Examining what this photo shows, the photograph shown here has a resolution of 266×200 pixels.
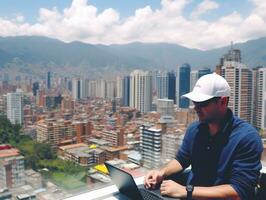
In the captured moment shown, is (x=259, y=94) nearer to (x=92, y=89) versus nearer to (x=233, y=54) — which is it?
(x=233, y=54)

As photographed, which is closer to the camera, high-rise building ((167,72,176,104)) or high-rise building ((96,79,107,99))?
high-rise building ((167,72,176,104))

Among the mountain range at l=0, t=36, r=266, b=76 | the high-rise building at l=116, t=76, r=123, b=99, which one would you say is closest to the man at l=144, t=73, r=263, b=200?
the high-rise building at l=116, t=76, r=123, b=99

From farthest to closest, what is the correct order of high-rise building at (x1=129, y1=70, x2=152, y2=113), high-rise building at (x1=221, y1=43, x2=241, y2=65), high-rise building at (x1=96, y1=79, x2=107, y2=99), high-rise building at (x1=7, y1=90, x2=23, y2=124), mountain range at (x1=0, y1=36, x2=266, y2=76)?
1. mountain range at (x1=0, y1=36, x2=266, y2=76)
2. high-rise building at (x1=96, y1=79, x2=107, y2=99)
3. high-rise building at (x1=129, y1=70, x2=152, y2=113)
4. high-rise building at (x1=7, y1=90, x2=23, y2=124)
5. high-rise building at (x1=221, y1=43, x2=241, y2=65)

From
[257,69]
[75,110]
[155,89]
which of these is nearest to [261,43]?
[155,89]

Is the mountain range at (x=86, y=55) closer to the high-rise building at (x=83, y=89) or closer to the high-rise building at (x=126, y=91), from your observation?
the high-rise building at (x=126, y=91)

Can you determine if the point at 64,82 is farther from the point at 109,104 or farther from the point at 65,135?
the point at 65,135

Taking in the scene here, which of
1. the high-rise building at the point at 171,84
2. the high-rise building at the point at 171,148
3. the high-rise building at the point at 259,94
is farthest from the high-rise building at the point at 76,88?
the high-rise building at the point at 171,148

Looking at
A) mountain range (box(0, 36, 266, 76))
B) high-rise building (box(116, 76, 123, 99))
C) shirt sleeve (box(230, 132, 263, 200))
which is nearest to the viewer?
shirt sleeve (box(230, 132, 263, 200))

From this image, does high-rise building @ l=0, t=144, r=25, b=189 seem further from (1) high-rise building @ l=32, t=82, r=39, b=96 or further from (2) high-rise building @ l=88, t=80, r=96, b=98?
(2) high-rise building @ l=88, t=80, r=96, b=98
